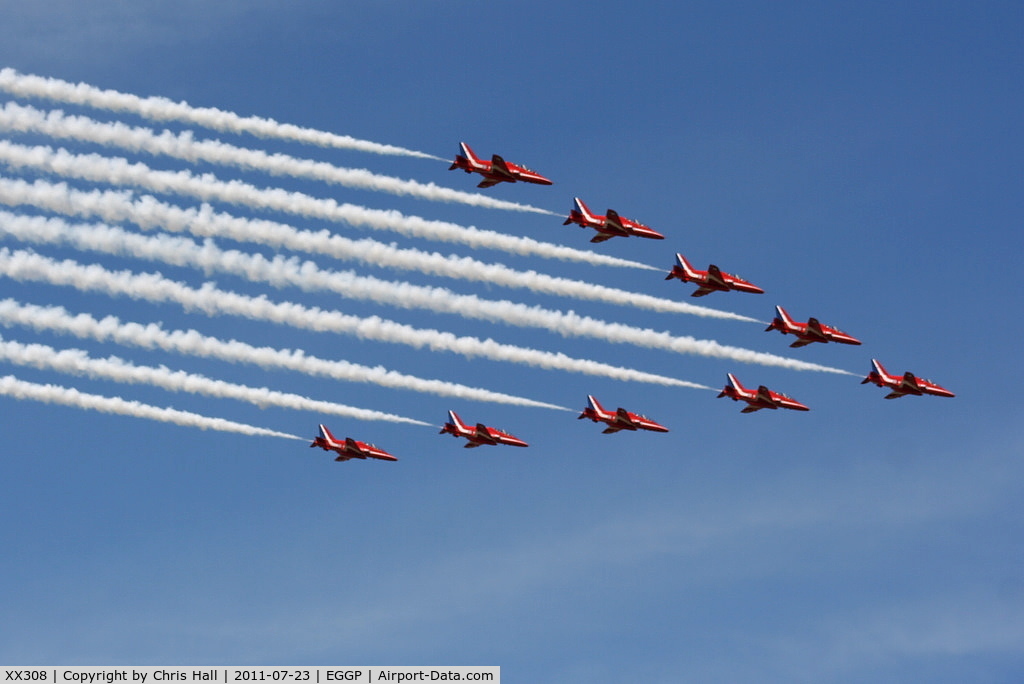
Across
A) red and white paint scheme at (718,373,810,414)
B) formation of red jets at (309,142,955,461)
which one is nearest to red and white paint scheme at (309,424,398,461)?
formation of red jets at (309,142,955,461)

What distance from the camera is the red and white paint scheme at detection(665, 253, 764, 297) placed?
9138 cm

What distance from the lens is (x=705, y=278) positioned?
92188mm

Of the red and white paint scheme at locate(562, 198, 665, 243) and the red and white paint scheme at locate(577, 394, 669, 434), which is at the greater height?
the red and white paint scheme at locate(562, 198, 665, 243)

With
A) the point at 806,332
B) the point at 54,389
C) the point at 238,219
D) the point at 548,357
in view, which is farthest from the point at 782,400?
the point at 54,389

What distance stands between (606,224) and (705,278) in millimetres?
6986

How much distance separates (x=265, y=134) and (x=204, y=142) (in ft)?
9.26

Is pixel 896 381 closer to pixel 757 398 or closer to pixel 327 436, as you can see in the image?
pixel 757 398

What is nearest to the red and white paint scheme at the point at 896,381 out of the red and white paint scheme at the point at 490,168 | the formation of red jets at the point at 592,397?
the formation of red jets at the point at 592,397

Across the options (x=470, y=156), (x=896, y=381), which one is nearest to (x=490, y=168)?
(x=470, y=156)

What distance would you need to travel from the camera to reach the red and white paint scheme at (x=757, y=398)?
310 ft

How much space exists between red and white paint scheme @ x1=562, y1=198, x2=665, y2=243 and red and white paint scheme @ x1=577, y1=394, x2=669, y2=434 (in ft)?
30.8

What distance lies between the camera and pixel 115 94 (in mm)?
75812

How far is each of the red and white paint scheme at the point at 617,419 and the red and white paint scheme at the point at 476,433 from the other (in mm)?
4406

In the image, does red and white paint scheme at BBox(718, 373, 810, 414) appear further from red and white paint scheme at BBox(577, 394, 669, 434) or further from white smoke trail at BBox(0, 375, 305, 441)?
white smoke trail at BBox(0, 375, 305, 441)
